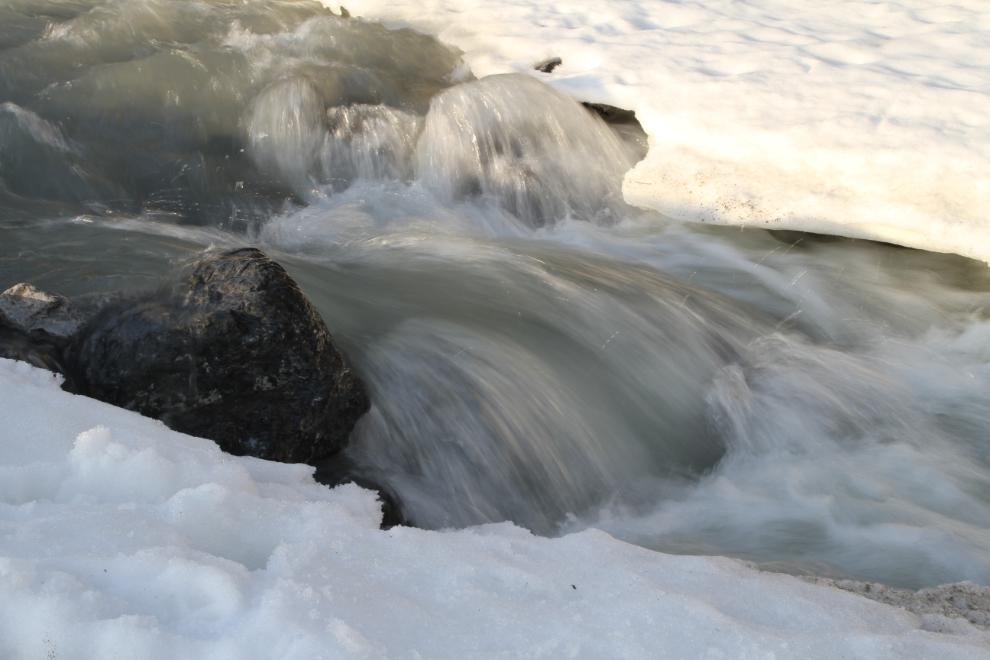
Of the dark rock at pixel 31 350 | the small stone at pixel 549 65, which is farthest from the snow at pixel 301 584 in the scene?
the small stone at pixel 549 65

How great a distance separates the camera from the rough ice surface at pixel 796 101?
426 centimetres

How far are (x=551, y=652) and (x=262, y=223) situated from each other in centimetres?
368

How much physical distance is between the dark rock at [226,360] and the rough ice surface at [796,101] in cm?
284

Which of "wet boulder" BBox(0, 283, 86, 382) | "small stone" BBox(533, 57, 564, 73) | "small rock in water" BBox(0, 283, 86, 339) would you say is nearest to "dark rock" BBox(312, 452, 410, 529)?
"wet boulder" BBox(0, 283, 86, 382)

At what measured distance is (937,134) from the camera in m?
4.36

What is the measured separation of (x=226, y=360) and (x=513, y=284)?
1.71m

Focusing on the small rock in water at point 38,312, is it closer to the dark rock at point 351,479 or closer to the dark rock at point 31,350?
the dark rock at point 31,350

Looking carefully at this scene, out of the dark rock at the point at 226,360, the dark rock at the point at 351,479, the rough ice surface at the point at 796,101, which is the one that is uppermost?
the rough ice surface at the point at 796,101

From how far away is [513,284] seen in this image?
153 inches

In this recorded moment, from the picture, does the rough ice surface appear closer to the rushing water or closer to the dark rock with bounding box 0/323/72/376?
the rushing water

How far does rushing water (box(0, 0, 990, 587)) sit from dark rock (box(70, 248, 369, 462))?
33cm

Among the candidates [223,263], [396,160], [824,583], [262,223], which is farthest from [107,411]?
[396,160]

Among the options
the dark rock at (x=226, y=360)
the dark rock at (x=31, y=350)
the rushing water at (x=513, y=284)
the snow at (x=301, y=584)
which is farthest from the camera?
the rushing water at (x=513, y=284)

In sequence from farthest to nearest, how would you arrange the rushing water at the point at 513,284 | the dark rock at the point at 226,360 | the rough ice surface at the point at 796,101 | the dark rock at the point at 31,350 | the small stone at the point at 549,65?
the small stone at the point at 549,65, the rough ice surface at the point at 796,101, the rushing water at the point at 513,284, the dark rock at the point at 226,360, the dark rock at the point at 31,350
